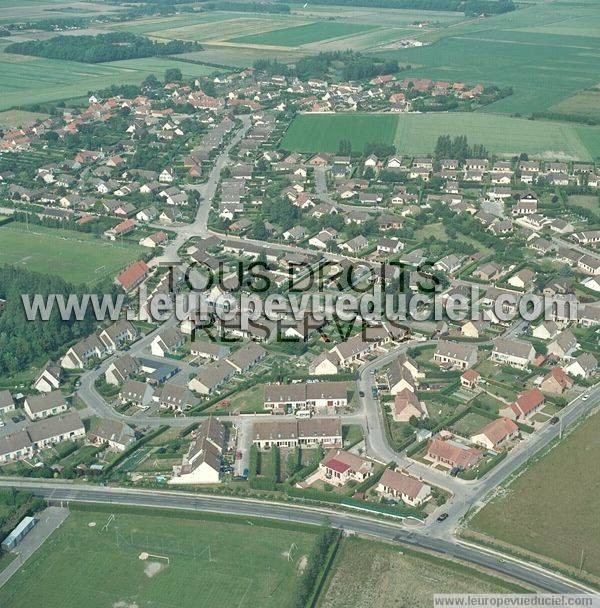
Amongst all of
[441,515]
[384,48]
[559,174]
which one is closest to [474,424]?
[441,515]

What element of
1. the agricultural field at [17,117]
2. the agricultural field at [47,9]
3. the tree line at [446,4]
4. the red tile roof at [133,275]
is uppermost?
the agricultural field at [47,9]

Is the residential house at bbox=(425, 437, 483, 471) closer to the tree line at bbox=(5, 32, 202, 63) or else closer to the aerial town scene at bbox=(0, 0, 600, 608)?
the aerial town scene at bbox=(0, 0, 600, 608)

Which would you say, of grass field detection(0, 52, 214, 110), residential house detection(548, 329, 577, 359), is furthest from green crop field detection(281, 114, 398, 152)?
residential house detection(548, 329, 577, 359)

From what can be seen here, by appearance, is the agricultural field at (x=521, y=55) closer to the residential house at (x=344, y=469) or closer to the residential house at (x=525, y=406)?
the residential house at (x=525, y=406)

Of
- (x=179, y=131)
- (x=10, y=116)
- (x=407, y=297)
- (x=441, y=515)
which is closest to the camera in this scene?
(x=441, y=515)

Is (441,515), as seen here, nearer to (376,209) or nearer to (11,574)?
(11,574)

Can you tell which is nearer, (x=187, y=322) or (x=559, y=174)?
(x=187, y=322)

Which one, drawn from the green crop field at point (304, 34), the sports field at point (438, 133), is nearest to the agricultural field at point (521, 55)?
the sports field at point (438, 133)

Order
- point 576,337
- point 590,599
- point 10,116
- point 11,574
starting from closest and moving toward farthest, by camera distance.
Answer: point 590,599, point 11,574, point 576,337, point 10,116
